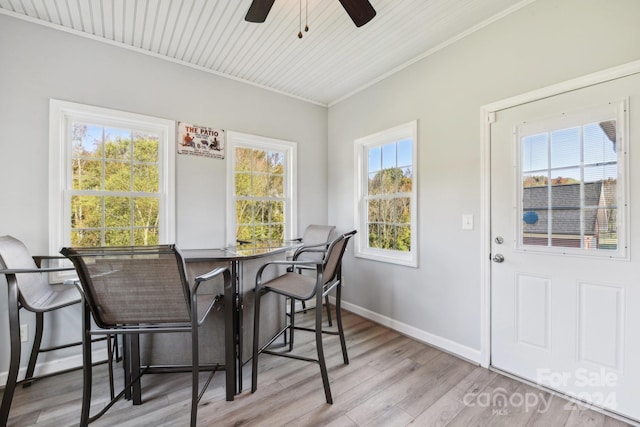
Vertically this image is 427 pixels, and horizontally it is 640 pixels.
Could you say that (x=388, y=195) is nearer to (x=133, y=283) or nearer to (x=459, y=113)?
(x=459, y=113)

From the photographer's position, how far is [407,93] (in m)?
2.85

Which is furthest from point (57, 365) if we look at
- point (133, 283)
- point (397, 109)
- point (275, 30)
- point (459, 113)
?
point (459, 113)

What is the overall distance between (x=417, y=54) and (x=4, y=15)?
334 cm

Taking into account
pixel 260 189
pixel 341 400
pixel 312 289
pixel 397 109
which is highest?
pixel 397 109

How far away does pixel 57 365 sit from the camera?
2213 millimetres

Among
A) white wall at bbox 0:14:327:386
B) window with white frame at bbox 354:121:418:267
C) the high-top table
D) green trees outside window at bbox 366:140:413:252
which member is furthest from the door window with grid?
white wall at bbox 0:14:327:386

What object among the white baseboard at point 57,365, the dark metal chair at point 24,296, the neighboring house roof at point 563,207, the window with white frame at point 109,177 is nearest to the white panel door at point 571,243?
the neighboring house roof at point 563,207

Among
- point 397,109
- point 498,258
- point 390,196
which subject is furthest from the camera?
point 390,196

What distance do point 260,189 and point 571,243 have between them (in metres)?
2.88

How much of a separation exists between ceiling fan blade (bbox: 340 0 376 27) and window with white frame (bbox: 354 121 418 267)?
121cm

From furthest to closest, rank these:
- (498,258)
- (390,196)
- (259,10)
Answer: (390,196), (498,258), (259,10)

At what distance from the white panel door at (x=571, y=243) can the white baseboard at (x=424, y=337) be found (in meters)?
0.18

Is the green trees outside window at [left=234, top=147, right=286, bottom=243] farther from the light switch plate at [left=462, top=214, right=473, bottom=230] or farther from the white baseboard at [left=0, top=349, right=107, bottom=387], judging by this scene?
the light switch plate at [left=462, top=214, right=473, bottom=230]

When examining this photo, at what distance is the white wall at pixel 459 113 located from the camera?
1802 millimetres
